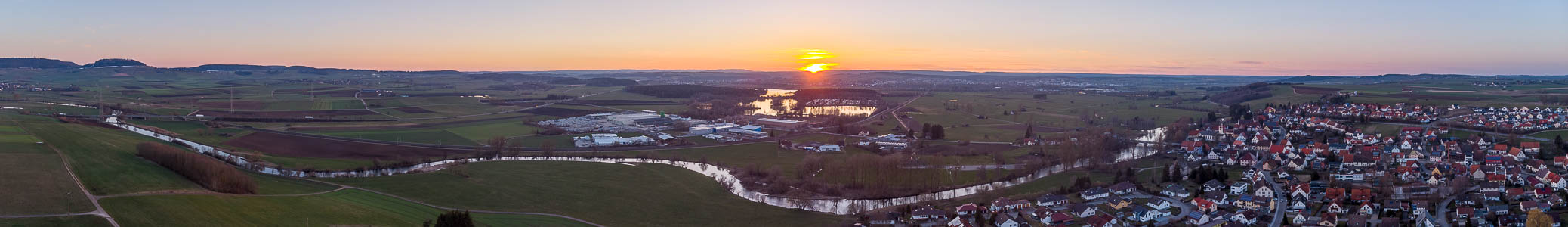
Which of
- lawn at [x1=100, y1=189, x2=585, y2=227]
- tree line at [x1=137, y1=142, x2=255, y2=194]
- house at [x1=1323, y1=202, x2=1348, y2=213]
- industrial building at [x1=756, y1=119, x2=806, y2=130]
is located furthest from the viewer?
industrial building at [x1=756, y1=119, x2=806, y2=130]

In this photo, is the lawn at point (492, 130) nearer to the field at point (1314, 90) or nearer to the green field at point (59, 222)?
the green field at point (59, 222)

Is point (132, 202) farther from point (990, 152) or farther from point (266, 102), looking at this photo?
point (266, 102)

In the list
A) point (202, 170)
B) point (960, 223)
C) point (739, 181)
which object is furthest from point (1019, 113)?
point (202, 170)

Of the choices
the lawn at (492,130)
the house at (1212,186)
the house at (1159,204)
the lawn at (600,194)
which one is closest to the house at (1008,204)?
the house at (1159,204)

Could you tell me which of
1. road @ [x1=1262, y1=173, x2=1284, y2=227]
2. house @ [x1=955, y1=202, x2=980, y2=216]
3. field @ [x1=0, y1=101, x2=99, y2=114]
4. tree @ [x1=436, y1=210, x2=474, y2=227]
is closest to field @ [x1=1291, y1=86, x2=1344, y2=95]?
road @ [x1=1262, y1=173, x2=1284, y2=227]

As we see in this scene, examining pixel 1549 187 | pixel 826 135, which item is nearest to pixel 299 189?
pixel 826 135

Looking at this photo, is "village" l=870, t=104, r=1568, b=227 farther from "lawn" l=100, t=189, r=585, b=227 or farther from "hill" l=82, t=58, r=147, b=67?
"hill" l=82, t=58, r=147, b=67

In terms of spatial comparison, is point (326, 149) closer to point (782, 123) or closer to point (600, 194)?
point (600, 194)
